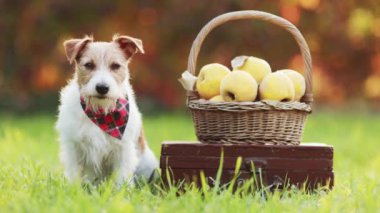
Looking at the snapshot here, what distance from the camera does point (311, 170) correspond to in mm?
4270

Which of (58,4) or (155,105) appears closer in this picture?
(58,4)

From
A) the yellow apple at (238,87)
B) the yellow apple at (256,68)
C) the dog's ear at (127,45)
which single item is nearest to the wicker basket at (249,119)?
the yellow apple at (238,87)

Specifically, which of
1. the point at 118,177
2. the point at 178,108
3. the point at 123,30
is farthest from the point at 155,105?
the point at 118,177

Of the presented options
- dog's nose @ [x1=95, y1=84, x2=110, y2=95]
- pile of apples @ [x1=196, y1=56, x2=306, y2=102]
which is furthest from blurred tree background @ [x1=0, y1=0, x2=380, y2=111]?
dog's nose @ [x1=95, y1=84, x2=110, y2=95]

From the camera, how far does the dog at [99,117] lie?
445cm

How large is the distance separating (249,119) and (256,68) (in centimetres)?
42

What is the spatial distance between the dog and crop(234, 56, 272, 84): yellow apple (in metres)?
0.67

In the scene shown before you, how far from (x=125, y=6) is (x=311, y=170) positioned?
997 cm

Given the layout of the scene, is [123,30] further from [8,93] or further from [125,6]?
[8,93]

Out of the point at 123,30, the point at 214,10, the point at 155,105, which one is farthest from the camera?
the point at 155,105

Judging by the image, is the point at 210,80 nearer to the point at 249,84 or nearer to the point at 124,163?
the point at 249,84

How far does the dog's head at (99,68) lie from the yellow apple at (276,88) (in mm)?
832

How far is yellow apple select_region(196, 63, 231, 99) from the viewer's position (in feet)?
14.5

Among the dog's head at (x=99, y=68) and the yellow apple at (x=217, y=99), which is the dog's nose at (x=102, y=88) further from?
the yellow apple at (x=217, y=99)
